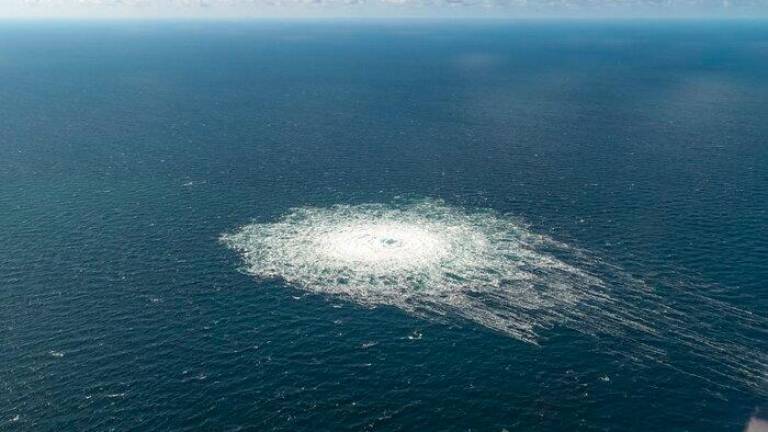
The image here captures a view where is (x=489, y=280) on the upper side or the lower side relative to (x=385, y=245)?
lower

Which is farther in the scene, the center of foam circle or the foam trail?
the center of foam circle

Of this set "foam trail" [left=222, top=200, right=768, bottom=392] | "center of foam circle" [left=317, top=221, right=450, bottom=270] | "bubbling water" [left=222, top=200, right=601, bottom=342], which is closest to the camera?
"foam trail" [left=222, top=200, right=768, bottom=392]

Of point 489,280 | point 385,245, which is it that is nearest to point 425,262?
point 385,245

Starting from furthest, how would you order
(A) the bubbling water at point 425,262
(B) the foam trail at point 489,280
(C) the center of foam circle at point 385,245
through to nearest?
(C) the center of foam circle at point 385,245 → (A) the bubbling water at point 425,262 → (B) the foam trail at point 489,280

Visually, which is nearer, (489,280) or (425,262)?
(489,280)

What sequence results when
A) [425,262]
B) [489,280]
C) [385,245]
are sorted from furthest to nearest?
[385,245] < [425,262] < [489,280]

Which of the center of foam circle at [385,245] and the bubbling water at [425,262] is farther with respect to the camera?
the center of foam circle at [385,245]

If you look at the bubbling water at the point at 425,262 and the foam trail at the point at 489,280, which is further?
the bubbling water at the point at 425,262

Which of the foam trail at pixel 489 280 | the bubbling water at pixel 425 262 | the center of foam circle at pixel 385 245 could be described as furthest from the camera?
the center of foam circle at pixel 385 245

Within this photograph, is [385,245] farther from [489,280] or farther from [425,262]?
[489,280]
